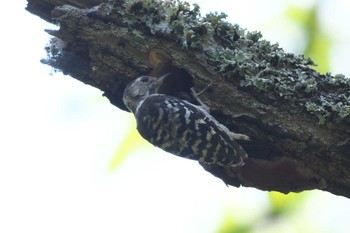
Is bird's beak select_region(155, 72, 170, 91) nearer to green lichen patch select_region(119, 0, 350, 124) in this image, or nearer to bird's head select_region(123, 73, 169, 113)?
bird's head select_region(123, 73, 169, 113)

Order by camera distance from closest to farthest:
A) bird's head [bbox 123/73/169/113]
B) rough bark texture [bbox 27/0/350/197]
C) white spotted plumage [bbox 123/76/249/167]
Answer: rough bark texture [bbox 27/0/350/197] < white spotted plumage [bbox 123/76/249/167] < bird's head [bbox 123/73/169/113]

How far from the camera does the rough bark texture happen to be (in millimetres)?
2729

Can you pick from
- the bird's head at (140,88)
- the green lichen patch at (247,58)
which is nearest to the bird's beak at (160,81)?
the bird's head at (140,88)

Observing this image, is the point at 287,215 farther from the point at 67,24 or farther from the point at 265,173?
the point at 67,24

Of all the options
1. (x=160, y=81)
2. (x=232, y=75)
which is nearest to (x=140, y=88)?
(x=160, y=81)

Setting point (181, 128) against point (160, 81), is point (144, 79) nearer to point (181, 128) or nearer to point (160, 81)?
point (160, 81)

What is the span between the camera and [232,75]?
292 cm

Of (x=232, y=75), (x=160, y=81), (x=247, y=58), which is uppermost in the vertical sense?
(x=247, y=58)

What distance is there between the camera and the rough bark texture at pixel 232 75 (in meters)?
2.73

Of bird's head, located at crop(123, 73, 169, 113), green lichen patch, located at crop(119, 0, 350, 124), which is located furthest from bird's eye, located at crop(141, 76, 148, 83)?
green lichen patch, located at crop(119, 0, 350, 124)

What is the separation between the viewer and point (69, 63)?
315 cm

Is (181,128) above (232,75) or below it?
below

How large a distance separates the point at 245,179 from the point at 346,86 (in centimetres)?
65

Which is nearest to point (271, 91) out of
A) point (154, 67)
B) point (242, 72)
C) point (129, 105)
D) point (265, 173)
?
point (242, 72)
